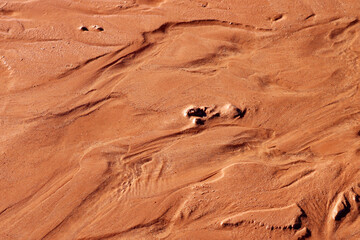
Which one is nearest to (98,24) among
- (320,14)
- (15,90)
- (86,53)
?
(86,53)

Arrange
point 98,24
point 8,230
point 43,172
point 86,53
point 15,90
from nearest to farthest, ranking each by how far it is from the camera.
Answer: point 8,230 → point 43,172 → point 15,90 → point 86,53 → point 98,24

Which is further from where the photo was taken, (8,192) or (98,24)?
(98,24)

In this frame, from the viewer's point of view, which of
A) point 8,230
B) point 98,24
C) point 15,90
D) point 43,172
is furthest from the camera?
point 98,24

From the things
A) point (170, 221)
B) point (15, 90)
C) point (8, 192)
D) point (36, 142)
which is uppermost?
point (15, 90)

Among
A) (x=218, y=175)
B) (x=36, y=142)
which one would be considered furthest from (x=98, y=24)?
(x=218, y=175)

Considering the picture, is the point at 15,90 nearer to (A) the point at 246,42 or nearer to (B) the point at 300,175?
(A) the point at 246,42

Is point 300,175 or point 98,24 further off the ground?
point 98,24
